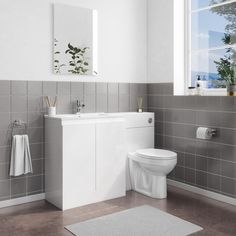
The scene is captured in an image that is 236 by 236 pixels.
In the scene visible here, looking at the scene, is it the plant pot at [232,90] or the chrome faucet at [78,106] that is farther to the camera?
the chrome faucet at [78,106]

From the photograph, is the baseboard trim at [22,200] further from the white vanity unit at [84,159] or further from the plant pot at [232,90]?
the plant pot at [232,90]

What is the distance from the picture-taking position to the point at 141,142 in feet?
12.4

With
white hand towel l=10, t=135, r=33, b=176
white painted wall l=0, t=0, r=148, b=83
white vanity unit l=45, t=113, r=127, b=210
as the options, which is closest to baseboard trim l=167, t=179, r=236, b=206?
white vanity unit l=45, t=113, r=127, b=210

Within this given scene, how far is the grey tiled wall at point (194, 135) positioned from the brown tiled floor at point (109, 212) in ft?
0.81

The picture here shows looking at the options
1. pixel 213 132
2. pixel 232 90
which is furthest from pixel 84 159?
pixel 232 90

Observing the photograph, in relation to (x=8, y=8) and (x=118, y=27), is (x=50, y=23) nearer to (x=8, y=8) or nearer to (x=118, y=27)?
(x=8, y=8)

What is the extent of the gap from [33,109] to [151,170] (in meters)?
1.36

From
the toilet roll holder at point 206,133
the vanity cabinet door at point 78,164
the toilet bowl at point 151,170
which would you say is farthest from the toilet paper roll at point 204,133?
the vanity cabinet door at point 78,164

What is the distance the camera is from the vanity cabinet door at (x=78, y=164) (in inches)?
118

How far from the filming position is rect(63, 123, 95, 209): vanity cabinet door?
299 centimetres

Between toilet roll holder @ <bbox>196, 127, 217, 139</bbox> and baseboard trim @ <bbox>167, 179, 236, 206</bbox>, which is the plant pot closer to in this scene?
toilet roll holder @ <bbox>196, 127, 217, 139</bbox>

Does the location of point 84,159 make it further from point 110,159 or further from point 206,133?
point 206,133

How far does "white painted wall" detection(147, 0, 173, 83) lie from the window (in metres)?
0.23

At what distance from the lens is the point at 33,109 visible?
126 inches
